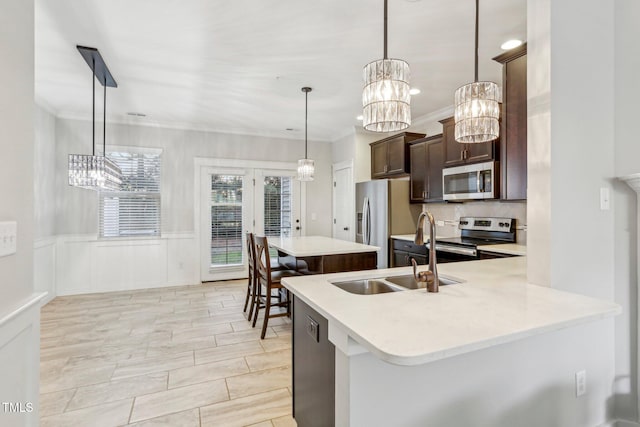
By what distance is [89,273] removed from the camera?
482 cm

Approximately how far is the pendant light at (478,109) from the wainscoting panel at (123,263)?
468 centimetres

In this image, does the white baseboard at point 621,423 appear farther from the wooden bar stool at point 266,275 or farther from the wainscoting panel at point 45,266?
the wainscoting panel at point 45,266

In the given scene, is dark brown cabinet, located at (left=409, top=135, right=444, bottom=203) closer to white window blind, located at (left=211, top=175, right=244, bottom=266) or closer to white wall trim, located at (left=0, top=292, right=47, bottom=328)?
white window blind, located at (left=211, top=175, right=244, bottom=266)

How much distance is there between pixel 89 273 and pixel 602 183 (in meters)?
→ 5.88

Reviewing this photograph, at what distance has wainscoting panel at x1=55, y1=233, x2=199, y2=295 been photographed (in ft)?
15.5

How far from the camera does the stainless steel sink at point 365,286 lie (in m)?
1.75

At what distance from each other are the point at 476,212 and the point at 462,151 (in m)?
0.89

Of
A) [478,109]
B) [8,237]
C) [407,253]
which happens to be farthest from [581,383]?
[407,253]

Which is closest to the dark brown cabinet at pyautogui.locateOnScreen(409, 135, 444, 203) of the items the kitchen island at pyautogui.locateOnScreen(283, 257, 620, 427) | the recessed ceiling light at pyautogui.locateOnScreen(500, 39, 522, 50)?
the recessed ceiling light at pyautogui.locateOnScreen(500, 39, 522, 50)

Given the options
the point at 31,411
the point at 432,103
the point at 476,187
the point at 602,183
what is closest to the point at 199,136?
the point at 432,103

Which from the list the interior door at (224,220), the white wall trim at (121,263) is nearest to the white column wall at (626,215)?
the interior door at (224,220)

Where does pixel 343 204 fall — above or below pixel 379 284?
above

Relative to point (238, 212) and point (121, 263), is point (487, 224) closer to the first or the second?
point (238, 212)

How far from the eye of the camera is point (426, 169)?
444 cm
